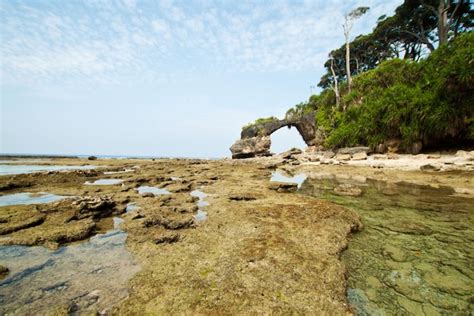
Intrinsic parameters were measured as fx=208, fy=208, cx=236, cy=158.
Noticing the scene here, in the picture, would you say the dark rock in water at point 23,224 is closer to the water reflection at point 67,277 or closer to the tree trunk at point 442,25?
the water reflection at point 67,277

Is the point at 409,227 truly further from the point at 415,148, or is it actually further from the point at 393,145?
the point at 393,145

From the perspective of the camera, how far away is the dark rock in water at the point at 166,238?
127 inches

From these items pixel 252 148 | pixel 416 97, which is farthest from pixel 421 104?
pixel 252 148

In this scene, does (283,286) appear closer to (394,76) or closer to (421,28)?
(394,76)

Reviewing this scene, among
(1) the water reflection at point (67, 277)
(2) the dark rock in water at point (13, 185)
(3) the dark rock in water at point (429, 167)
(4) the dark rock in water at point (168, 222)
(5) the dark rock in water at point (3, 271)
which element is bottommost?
(1) the water reflection at point (67, 277)

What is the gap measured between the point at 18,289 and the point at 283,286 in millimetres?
2685

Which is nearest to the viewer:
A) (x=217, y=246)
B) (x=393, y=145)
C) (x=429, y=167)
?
(x=217, y=246)

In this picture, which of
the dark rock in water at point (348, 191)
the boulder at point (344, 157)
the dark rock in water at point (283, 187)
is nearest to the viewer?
the dark rock in water at point (348, 191)

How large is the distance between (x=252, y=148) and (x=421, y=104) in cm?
2243

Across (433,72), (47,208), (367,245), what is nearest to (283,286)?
(367,245)

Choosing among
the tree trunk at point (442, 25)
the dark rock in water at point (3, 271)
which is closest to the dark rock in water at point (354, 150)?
the tree trunk at point (442, 25)

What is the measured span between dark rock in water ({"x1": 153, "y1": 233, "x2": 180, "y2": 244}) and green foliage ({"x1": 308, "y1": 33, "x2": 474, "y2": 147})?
17.0m

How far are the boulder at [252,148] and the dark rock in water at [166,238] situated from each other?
3120 cm

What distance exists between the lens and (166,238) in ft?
10.7
